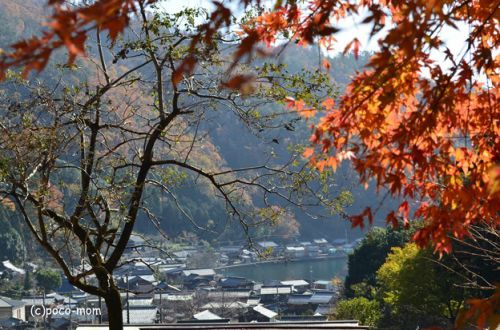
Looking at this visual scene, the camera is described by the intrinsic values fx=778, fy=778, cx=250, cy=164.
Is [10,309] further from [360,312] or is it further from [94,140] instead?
[94,140]

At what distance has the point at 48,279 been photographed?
33.0 metres

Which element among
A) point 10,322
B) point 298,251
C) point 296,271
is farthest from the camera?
point 298,251

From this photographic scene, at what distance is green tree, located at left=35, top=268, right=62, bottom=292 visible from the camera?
32.9 m

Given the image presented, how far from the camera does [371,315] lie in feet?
A: 58.6

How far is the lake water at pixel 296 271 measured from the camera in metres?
48.3

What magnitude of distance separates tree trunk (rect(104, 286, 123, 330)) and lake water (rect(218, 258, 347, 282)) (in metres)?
41.0

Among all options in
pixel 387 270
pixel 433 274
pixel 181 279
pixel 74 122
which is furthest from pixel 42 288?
pixel 74 122

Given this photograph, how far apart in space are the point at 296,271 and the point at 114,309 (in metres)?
46.5

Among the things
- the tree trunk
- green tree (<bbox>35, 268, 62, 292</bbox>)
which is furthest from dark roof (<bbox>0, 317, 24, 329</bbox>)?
the tree trunk

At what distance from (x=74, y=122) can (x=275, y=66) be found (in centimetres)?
146

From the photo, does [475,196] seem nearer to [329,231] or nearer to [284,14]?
[284,14]

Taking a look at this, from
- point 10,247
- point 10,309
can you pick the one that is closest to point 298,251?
point 10,247

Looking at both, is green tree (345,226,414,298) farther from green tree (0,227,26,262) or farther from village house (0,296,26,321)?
green tree (0,227,26,262)

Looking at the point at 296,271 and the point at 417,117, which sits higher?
the point at 296,271
